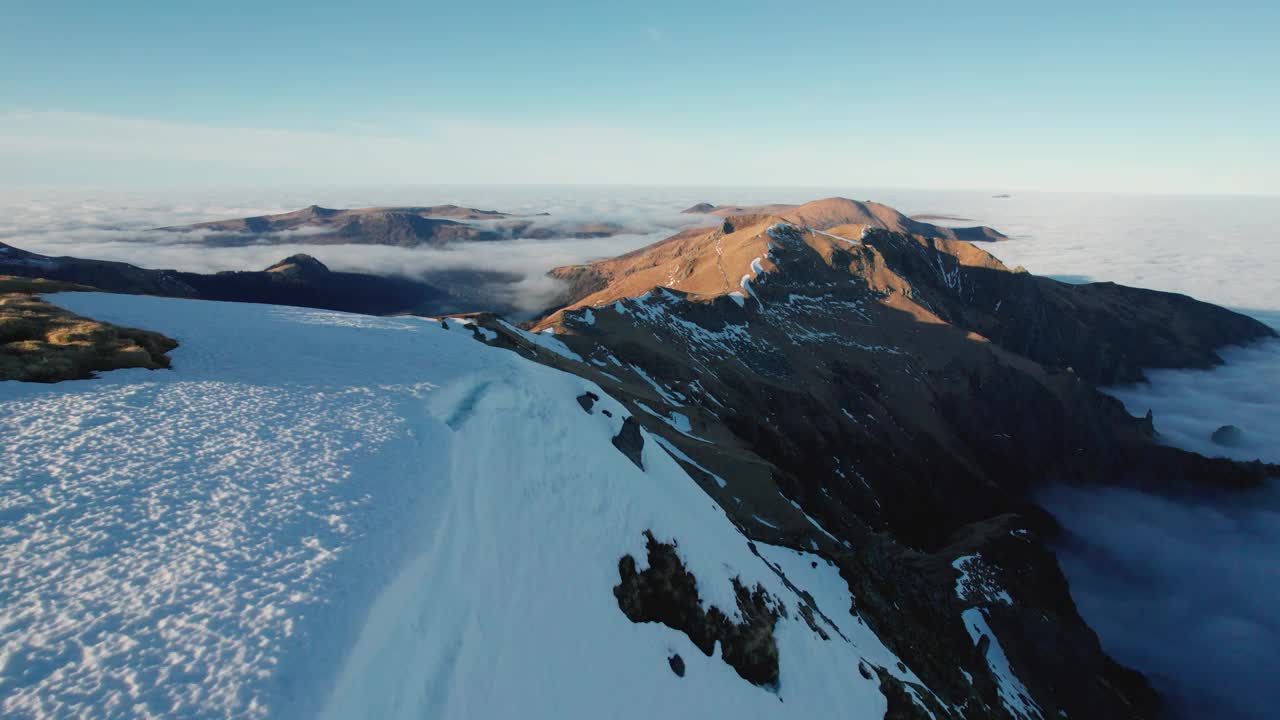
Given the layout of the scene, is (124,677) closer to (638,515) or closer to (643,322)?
(638,515)

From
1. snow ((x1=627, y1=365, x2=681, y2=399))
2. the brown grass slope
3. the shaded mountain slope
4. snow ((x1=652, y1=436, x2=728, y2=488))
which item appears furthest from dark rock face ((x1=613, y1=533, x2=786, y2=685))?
snow ((x1=627, y1=365, x2=681, y2=399))

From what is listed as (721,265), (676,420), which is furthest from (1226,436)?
(676,420)

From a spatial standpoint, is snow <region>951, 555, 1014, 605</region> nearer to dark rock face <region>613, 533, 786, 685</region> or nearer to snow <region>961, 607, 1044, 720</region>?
snow <region>961, 607, 1044, 720</region>

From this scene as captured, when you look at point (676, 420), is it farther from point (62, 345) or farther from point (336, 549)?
point (62, 345)

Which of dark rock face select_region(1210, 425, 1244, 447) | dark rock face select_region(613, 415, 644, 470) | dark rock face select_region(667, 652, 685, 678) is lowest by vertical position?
dark rock face select_region(1210, 425, 1244, 447)

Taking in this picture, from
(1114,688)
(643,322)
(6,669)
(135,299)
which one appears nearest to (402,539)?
(6,669)

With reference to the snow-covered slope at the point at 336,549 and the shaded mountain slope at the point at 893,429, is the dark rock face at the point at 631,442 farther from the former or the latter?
the shaded mountain slope at the point at 893,429

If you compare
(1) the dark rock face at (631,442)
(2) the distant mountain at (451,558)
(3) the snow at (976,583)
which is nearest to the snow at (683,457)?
(2) the distant mountain at (451,558)
